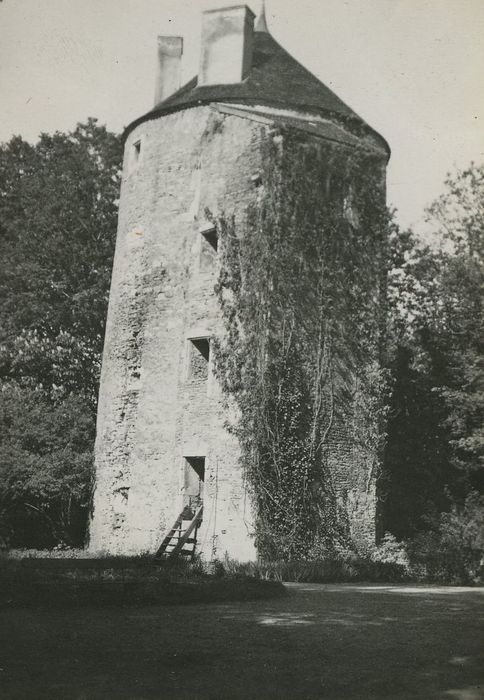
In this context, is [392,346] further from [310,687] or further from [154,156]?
[310,687]

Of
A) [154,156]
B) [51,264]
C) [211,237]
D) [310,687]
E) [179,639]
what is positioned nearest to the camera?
[310,687]

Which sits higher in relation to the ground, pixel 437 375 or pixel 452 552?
pixel 437 375

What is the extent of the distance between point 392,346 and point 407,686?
1581 centimetres

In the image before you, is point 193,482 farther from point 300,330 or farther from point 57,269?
→ point 57,269

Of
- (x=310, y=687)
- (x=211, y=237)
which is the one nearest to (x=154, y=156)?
(x=211, y=237)

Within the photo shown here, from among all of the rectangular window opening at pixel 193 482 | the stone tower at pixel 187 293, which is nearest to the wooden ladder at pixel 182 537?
the stone tower at pixel 187 293

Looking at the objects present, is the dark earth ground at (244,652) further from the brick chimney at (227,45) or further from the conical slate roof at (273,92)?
the brick chimney at (227,45)

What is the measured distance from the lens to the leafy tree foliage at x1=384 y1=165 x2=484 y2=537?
59.8 ft

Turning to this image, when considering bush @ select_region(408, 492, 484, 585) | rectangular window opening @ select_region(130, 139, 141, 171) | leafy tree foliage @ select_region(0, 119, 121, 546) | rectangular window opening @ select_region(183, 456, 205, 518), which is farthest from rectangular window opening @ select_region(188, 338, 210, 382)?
bush @ select_region(408, 492, 484, 585)

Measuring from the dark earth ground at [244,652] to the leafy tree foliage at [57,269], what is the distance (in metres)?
12.1

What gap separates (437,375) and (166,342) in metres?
7.31

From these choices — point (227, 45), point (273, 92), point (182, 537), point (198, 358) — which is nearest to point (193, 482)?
point (182, 537)

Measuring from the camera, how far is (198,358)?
653 inches

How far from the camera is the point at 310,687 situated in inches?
228
